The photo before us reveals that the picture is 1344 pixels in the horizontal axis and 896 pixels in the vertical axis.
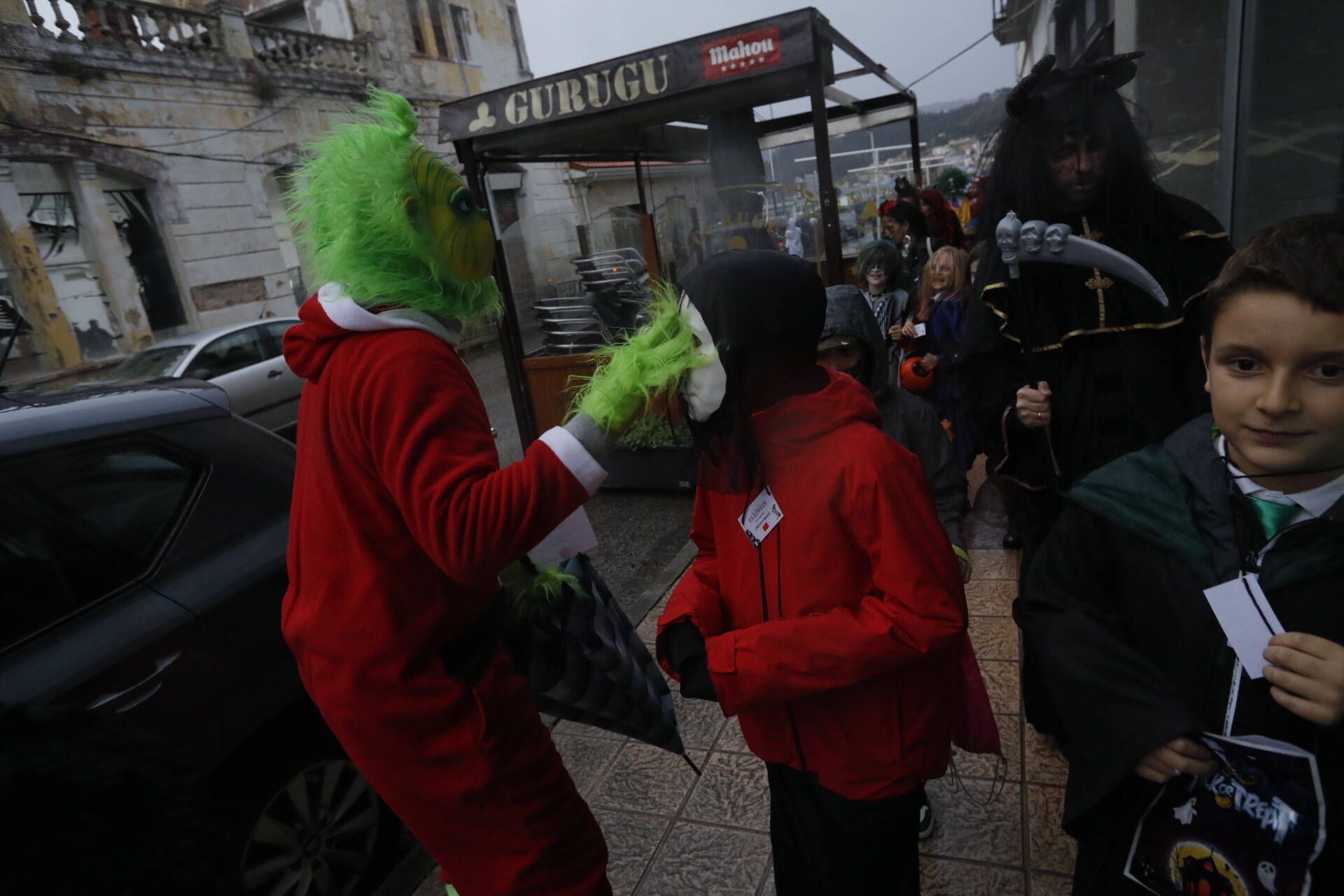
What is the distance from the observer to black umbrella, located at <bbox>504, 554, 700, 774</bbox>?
1756 mm

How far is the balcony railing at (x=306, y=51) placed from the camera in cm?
1484

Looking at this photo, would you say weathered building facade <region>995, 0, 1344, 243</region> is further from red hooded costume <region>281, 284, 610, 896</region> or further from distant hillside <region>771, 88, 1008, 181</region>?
red hooded costume <region>281, 284, 610, 896</region>

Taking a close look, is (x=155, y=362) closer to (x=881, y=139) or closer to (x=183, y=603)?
(x=183, y=603)

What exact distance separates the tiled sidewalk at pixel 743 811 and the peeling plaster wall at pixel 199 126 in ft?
35.4

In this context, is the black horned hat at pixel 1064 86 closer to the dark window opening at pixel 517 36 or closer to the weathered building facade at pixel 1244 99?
the weathered building facade at pixel 1244 99

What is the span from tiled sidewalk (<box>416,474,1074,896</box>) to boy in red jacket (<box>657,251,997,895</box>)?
2.85ft

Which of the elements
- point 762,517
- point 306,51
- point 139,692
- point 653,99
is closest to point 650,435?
point 653,99

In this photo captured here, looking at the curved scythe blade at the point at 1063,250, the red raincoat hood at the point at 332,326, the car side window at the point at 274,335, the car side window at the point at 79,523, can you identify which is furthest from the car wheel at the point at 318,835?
the car side window at the point at 274,335

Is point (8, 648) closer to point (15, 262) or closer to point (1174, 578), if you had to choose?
point (1174, 578)

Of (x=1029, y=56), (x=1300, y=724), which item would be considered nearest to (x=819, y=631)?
(x=1300, y=724)

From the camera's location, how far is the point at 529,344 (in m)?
6.35

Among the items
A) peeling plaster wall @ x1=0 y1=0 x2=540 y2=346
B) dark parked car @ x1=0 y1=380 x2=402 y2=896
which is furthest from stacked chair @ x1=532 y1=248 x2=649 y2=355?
peeling plaster wall @ x1=0 y1=0 x2=540 y2=346

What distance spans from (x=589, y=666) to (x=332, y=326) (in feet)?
3.14

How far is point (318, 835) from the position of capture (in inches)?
91.7
